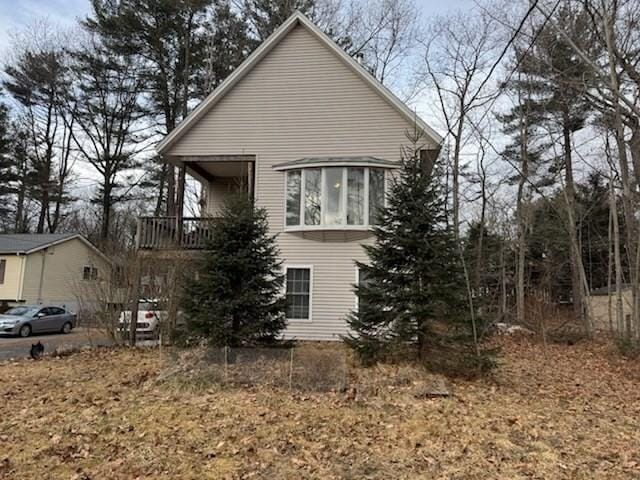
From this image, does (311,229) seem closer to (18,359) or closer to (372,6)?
(18,359)

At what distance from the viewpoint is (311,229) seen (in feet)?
42.9

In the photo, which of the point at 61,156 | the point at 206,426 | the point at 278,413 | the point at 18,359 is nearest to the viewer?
the point at 206,426

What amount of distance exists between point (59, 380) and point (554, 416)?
26.9 feet

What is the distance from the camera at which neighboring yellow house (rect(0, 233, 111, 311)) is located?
2528cm

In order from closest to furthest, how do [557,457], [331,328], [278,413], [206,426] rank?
1. [557,457]
2. [206,426]
3. [278,413]
4. [331,328]

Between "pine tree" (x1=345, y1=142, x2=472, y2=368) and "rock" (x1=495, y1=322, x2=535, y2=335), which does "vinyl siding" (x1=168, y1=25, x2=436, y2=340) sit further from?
"rock" (x1=495, y1=322, x2=535, y2=335)

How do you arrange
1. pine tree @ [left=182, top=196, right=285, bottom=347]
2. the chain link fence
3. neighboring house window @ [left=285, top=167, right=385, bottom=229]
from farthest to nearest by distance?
neighboring house window @ [left=285, top=167, right=385, bottom=229], pine tree @ [left=182, top=196, right=285, bottom=347], the chain link fence

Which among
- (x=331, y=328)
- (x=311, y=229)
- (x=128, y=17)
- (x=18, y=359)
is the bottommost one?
(x=18, y=359)

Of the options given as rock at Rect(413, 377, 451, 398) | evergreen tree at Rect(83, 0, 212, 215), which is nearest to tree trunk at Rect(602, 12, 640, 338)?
rock at Rect(413, 377, 451, 398)

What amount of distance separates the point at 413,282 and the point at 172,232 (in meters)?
8.38

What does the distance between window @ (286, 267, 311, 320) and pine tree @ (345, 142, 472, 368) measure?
14.4ft

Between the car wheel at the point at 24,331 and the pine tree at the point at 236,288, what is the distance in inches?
555

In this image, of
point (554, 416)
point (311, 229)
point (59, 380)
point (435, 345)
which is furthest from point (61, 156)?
point (554, 416)

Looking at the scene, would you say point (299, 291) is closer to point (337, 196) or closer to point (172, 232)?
point (337, 196)
